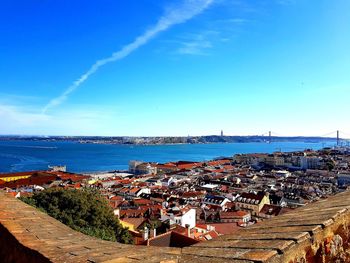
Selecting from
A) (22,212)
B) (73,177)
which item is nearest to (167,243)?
(22,212)

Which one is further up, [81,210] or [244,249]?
[244,249]

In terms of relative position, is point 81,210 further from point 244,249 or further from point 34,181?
point 34,181

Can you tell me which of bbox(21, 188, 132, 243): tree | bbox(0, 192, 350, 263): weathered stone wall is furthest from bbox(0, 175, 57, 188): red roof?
bbox(0, 192, 350, 263): weathered stone wall

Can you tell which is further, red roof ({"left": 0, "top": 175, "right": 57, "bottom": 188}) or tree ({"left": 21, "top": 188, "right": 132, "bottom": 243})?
red roof ({"left": 0, "top": 175, "right": 57, "bottom": 188})

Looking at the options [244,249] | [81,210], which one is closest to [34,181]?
[81,210]

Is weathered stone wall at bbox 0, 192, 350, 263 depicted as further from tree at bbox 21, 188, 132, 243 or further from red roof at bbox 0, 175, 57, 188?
red roof at bbox 0, 175, 57, 188

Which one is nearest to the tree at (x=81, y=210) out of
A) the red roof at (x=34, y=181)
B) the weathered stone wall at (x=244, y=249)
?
the weathered stone wall at (x=244, y=249)

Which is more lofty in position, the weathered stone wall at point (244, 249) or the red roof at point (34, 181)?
the weathered stone wall at point (244, 249)

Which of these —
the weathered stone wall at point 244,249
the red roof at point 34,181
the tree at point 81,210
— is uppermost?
the weathered stone wall at point 244,249

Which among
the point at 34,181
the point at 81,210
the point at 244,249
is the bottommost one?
the point at 34,181

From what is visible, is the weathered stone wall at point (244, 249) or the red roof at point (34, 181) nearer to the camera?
the weathered stone wall at point (244, 249)

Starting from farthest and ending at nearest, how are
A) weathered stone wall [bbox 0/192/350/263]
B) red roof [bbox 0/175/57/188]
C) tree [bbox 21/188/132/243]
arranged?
red roof [bbox 0/175/57/188], tree [bbox 21/188/132/243], weathered stone wall [bbox 0/192/350/263]

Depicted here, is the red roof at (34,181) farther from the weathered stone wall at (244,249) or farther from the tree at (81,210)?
the weathered stone wall at (244,249)

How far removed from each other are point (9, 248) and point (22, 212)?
3.80 ft
